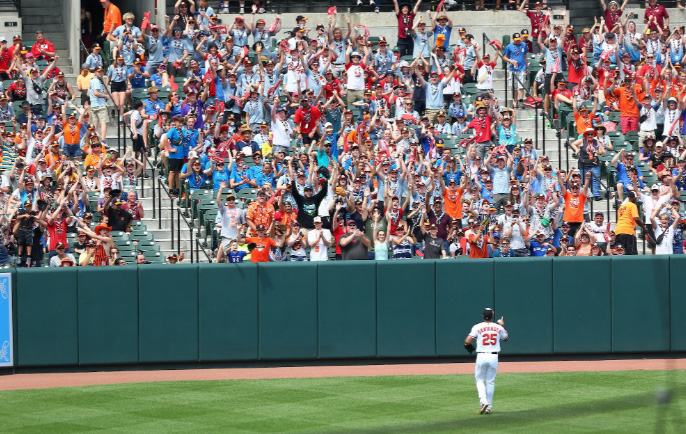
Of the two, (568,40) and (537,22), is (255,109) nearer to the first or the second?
(568,40)

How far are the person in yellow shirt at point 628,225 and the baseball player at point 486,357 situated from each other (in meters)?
6.28

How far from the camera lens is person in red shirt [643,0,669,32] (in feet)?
92.2

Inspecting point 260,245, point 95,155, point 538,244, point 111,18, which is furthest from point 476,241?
point 111,18

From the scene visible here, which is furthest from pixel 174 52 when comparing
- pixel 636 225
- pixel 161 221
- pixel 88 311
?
pixel 636 225

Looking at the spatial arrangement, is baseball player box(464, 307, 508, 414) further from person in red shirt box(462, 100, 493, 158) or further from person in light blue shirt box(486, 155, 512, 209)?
person in red shirt box(462, 100, 493, 158)

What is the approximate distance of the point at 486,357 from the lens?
15.3 m

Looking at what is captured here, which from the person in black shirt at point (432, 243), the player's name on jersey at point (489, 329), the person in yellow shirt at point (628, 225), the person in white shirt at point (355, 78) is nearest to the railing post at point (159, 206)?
the person in black shirt at point (432, 243)

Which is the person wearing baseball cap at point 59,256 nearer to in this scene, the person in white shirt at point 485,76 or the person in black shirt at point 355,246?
the person in black shirt at point 355,246

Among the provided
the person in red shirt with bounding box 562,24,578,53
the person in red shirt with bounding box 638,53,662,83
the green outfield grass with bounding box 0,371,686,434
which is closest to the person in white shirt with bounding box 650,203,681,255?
the green outfield grass with bounding box 0,371,686,434

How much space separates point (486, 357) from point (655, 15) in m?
15.8

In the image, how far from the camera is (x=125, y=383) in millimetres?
18453

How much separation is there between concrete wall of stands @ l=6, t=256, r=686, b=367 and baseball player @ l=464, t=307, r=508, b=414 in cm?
444

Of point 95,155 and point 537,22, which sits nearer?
point 95,155

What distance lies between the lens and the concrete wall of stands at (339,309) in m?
19.4
